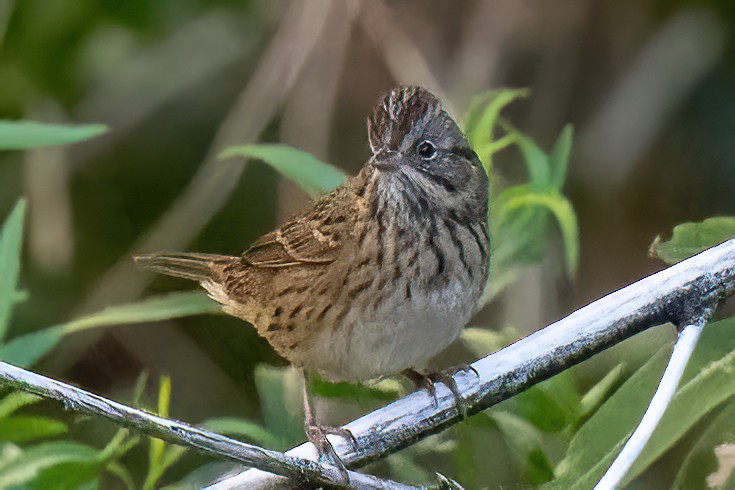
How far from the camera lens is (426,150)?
8.20 feet

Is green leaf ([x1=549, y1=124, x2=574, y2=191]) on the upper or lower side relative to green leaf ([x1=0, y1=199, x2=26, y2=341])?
upper

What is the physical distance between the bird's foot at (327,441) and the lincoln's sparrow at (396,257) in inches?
4.5

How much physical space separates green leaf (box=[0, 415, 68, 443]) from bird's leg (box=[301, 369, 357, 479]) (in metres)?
0.51

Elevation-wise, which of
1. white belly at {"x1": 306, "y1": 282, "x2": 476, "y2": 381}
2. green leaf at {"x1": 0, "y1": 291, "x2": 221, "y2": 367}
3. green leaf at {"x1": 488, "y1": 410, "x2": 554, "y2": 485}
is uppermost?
green leaf at {"x1": 0, "y1": 291, "x2": 221, "y2": 367}

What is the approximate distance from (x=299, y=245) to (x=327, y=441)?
0.58 meters

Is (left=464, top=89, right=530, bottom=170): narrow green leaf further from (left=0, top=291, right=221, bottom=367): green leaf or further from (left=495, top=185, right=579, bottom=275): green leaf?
(left=0, top=291, right=221, bottom=367): green leaf

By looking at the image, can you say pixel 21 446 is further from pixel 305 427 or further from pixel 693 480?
pixel 693 480

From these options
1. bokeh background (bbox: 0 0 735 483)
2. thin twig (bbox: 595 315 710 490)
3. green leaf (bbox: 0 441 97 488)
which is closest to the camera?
thin twig (bbox: 595 315 710 490)

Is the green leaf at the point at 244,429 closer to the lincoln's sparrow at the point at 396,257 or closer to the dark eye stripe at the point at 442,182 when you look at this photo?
the lincoln's sparrow at the point at 396,257

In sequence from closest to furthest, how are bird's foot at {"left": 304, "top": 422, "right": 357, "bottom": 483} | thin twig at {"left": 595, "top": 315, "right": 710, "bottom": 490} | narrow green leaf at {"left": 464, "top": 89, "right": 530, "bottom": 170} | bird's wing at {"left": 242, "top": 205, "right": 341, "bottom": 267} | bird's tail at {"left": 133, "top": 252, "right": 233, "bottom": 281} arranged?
thin twig at {"left": 595, "top": 315, "right": 710, "bottom": 490}, bird's foot at {"left": 304, "top": 422, "right": 357, "bottom": 483}, bird's wing at {"left": 242, "top": 205, "right": 341, "bottom": 267}, narrow green leaf at {"left": 464, "top": 89, "right": 530, "bottom": 170}, bird's tail at {"left": 133, "top": 252, "right": 233, "bottom": 281}

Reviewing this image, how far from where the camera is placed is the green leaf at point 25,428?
2480 millimetres

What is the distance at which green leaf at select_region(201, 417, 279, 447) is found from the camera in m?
2.56

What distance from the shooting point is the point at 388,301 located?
8.09 feet

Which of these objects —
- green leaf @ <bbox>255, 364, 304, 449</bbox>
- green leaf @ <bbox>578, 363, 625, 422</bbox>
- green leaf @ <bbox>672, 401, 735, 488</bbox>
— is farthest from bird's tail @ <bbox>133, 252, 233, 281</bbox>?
green leaf @ <bbox>672, 401, 735, 488</bbox>
